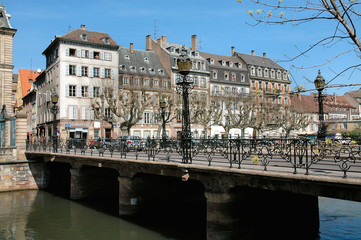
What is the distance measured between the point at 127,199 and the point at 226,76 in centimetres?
4751

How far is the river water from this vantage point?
51.2ft

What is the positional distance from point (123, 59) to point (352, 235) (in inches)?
1723

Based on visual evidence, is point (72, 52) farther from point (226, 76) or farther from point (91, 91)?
point (226, 76)

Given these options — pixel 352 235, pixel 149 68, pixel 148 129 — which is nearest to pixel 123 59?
pixel 149 68

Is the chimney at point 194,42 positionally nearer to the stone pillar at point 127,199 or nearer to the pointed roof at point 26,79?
the pointed roof at point 26,79

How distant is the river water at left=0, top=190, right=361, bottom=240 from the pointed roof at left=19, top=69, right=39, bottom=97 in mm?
52571

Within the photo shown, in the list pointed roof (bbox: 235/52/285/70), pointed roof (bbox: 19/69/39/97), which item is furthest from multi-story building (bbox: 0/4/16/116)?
pointed roof (bbox: 235/52/285/70)

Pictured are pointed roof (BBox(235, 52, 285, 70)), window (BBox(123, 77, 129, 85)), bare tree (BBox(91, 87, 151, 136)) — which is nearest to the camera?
bare tree (BBox(91, 87, 151, 136))

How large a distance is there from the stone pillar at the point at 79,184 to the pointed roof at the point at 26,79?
52.8 metres

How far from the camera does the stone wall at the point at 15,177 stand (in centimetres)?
2728

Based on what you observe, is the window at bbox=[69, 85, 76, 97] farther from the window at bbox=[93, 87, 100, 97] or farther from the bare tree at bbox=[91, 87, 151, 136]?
the bare tree at bbox=[91, 87, 151, 136]

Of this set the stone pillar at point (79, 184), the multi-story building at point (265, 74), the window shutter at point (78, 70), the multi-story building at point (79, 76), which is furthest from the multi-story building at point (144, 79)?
the stone pillar at point (79, 184)

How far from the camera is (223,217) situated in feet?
38.9

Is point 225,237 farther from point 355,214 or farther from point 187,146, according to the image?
point 355,214
